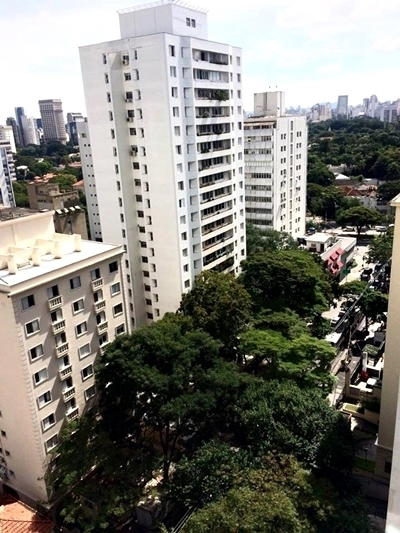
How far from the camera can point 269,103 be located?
53562 mm

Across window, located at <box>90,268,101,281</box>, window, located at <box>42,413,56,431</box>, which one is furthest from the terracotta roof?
window, located at <box>90,268,101,281</box>

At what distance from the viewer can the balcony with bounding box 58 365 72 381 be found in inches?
831

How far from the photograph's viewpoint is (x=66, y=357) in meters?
21.4

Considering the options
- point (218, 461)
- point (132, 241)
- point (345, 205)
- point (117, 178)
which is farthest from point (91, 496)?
point (345, 205)

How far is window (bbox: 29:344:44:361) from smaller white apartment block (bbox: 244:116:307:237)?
3412 centimetres

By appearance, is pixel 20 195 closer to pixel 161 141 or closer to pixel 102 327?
pixel 161 141

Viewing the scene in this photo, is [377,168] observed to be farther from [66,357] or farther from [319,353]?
[66,357]

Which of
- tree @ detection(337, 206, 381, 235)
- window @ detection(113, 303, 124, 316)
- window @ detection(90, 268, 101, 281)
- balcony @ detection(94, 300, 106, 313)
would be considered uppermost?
window @ detection(90, 268, 101, 281)

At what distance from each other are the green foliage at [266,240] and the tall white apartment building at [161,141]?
6.80 metres

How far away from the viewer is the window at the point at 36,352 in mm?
19766

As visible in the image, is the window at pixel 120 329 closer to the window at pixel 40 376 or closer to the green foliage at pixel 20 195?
the window at pixel 40 376

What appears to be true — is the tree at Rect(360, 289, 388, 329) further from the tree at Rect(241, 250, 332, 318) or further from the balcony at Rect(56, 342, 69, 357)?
the balcony at Rect(56, 342, 69, 357)

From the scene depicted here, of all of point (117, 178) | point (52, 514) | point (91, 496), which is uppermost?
point (117, 178)

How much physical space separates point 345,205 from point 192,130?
152 feet
